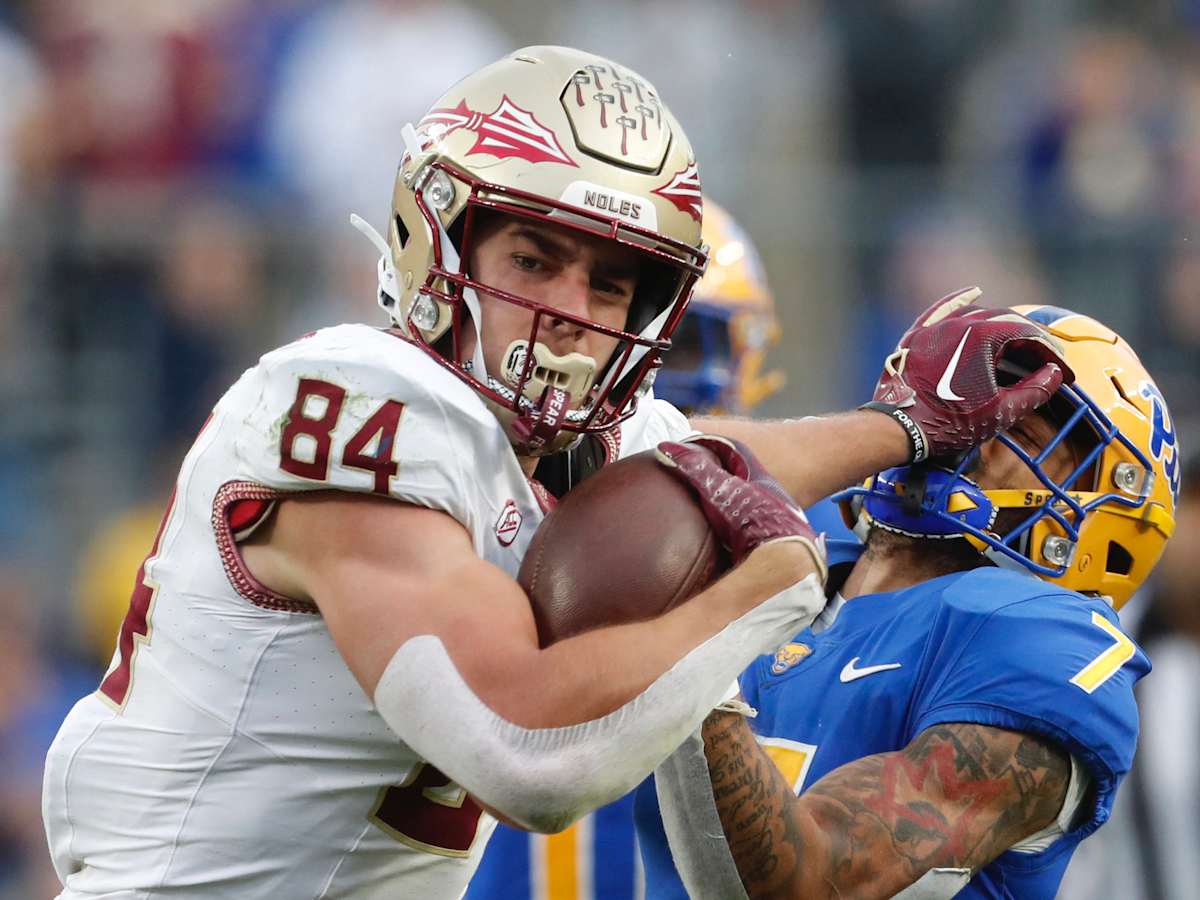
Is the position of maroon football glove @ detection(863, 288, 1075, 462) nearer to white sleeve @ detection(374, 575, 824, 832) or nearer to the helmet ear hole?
the helmet ear hole

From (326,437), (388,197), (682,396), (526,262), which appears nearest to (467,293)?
(526,262)

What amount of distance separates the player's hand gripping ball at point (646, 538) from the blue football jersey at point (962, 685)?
568 millimetres

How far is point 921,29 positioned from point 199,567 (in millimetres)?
6033

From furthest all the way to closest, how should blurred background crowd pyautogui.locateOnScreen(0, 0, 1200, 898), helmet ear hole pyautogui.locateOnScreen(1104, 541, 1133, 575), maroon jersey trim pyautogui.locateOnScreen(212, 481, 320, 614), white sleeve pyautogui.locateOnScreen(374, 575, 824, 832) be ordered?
blurred background crowd pyautogui.locateOnScreen(0, 0, 1200, 898)
helmet ear hole pyautogui.locateOnScreen(1104, 541, 1133, 575)
maroon jersey trim pyautogui.locateOnScreen(212, 481, 320, 614)
white sleeve pyautogui.locateOnScreen(374, 575, 824, 832)

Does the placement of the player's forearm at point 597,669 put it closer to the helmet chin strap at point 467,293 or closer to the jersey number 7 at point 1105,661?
the helmet chin strap at point 467,293

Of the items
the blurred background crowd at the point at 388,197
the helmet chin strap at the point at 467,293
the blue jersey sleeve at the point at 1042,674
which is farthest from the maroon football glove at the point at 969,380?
the blurred background crowd at the point at 388,197

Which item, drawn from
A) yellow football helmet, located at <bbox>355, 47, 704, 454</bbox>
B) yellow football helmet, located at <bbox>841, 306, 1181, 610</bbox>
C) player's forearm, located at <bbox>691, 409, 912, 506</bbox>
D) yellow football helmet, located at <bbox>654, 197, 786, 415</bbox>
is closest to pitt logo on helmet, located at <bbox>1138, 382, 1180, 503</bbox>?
yellow football helmet, located at <bbox>841, 306, 1181, 610</bbox>

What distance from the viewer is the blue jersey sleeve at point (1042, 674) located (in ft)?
8.80

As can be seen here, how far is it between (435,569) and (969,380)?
48.1 inches

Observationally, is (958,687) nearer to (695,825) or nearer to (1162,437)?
(695,825)

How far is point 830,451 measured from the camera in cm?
307

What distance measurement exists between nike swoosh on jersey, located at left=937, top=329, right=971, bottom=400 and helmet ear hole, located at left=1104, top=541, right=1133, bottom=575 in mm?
426

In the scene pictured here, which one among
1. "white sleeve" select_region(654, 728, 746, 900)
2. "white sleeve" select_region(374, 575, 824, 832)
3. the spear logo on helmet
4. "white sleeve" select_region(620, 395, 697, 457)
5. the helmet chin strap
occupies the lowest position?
"white sleeve" select_region(654, 728, 746, 900)

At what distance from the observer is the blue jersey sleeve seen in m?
2.68
